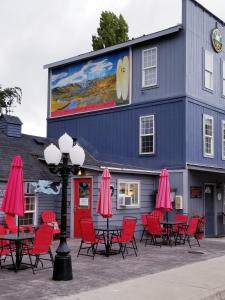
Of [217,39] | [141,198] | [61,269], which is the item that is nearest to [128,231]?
[61,269]

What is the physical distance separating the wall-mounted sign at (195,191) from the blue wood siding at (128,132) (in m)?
1.09

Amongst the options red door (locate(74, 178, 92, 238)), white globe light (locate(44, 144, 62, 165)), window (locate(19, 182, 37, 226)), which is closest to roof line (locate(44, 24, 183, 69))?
red door (locate(74, 178, 92, 238))

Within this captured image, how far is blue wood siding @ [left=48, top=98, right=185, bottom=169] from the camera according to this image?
58.3 ft

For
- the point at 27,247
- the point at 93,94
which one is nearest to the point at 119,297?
the point at 27,247

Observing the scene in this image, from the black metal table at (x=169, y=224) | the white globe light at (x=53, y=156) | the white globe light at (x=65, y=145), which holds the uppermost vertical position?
the white globe light at (x=65, y=145)

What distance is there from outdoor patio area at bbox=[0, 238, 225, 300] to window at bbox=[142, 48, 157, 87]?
7.53m

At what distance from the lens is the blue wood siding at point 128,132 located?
58.3 feet

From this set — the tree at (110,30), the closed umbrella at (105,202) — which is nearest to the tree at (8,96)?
the tree at (110,30)

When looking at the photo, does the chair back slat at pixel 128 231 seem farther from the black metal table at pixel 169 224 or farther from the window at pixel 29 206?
the window at pixel 29 206

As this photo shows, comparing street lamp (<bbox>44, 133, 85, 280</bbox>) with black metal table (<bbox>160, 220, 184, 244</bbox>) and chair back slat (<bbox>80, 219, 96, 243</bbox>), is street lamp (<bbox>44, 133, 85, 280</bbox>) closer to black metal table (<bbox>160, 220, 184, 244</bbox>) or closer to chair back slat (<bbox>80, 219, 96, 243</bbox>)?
chair back slat (<bbox>80, 219, 96, 243</bbox>)

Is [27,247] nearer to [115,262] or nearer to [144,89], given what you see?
[115,262]

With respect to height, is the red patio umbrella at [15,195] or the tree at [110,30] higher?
the tree at [110,30]

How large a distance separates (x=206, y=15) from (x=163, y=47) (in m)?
2.67

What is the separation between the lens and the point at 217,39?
20.2 meters
